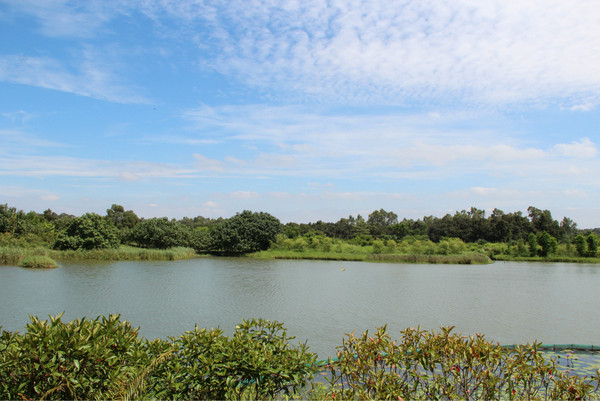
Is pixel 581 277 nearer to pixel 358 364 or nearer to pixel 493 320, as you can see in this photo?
pixel 493 320

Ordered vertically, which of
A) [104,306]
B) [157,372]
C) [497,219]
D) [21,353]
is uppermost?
[497,219]

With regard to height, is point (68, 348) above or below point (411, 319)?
above

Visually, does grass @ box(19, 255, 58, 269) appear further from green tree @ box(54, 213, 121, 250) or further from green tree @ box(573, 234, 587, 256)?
green tree @ box(573, 234, 587, 256)

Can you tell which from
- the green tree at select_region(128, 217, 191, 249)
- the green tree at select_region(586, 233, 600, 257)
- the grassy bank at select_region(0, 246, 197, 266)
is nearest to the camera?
the grassy bank at select_region(0, 246, 197, 266)

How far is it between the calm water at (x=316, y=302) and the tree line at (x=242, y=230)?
36.4ft

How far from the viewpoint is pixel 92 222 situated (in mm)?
34625

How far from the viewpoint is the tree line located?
34812 mm

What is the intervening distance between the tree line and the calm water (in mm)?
11092

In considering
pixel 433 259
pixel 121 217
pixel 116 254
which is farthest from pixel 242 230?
pixel 121 217

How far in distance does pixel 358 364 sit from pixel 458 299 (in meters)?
14.3

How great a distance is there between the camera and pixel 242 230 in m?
46.8

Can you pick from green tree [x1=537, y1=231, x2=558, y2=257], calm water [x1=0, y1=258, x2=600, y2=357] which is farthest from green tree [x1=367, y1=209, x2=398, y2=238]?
calm water [x1=0, y1=258, x2=600, y2=357]

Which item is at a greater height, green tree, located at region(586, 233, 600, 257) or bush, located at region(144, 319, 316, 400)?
green tree, located at region(586, 233, 600, 257)

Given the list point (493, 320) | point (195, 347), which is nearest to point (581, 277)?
point (493, 320)
